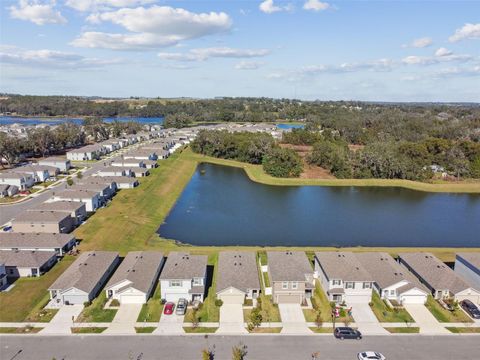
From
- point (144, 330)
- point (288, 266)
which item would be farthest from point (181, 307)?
point (288, 266)

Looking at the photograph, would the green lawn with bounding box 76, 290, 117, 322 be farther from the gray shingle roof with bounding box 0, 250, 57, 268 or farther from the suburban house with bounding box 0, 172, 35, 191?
the suburban house with bounding box 0, 172, 35, 191

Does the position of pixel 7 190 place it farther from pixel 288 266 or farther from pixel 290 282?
pixel 290 282

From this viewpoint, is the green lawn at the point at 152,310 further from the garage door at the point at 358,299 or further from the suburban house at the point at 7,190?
the suburban house at the point at 7,190

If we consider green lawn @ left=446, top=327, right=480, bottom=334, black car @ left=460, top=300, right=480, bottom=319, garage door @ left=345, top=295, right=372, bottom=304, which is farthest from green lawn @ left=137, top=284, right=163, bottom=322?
black car @ left=460, top=300, right=480, bottom=319

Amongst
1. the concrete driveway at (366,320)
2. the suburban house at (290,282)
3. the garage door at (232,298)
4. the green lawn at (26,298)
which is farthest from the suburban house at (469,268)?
the green lawn at (26,298)

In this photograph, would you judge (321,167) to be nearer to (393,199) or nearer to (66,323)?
(393,199)

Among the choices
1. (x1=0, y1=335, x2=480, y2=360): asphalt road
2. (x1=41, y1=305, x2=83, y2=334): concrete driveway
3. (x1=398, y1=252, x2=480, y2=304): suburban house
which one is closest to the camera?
(x1=0, y1=335, x2=480, y2=360): asphalt road

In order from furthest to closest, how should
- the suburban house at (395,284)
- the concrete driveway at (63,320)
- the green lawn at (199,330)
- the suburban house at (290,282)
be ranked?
the suburban house at (395,284)
the suburban house at (290,282)
the concrete driveway at (63,320)
the green lawn at (199,330)
